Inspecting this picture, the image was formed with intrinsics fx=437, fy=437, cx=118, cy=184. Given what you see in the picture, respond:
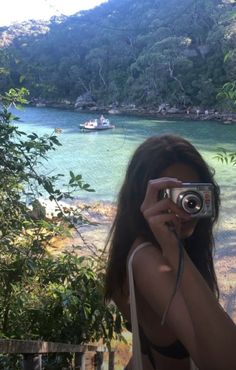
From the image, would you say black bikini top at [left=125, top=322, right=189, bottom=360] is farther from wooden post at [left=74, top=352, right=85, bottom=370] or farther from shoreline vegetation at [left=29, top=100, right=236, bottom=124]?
shoreline vegetation at [left=29, top=100, right=236, bottom=124]

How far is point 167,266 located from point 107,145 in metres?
19.8

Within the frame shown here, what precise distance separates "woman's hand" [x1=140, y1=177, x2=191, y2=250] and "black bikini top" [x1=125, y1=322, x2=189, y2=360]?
0.16m

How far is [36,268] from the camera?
1.65 metres

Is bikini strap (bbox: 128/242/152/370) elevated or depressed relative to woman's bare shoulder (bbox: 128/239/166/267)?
depressed

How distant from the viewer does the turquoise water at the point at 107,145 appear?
13602mm

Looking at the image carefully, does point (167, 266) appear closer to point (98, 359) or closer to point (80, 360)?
point (80, 360)

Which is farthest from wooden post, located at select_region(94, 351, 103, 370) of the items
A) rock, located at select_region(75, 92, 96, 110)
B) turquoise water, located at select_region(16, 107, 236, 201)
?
rock, located at select_region(75, 92, 96, 110)

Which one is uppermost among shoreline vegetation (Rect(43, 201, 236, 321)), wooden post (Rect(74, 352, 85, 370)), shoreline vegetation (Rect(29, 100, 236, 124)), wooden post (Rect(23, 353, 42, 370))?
shoreline vegetation (Rect(29, 100, 236, 124))

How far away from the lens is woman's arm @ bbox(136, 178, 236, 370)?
1.80ft

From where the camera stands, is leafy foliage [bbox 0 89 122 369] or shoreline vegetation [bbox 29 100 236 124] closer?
leafy foliage [bbox 0 89 122 369]

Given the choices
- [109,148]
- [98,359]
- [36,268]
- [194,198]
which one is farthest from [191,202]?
[109,148]

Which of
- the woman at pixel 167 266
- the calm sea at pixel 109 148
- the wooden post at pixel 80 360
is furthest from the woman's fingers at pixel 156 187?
the calm sea at pixel 109 148

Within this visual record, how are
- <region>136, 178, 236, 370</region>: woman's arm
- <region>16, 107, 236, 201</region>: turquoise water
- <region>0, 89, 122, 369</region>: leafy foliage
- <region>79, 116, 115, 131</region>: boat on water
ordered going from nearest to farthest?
<region>136, 178, 236, 370</region>: woman's arm → <region>0, 89, 122, 369</region>: leafy foliage → <region>16, 107, 236, 201</region>: turquoise water → <region>79, 116, 115, 131</region>: boat on water

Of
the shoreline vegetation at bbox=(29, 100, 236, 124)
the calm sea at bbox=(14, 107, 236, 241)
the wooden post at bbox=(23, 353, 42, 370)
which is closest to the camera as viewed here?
the wooden post at bbox=(23, 353, 42, 370)
